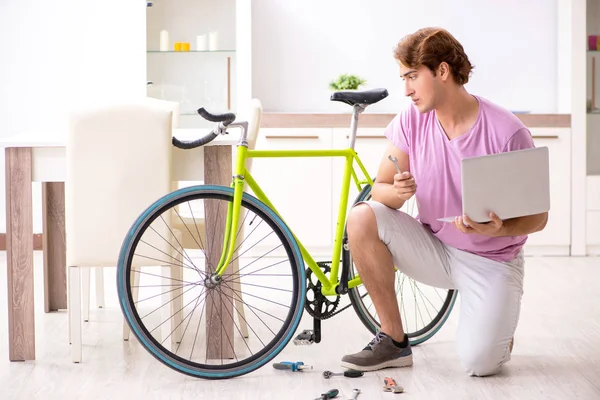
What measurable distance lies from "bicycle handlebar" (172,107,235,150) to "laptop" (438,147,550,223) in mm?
710

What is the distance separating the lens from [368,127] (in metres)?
5.03

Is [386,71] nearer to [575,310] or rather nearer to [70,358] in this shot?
[575,310]

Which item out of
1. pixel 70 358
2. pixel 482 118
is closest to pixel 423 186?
pixel 482 118

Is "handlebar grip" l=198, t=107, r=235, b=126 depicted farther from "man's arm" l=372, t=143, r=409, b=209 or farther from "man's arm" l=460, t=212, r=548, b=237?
"man's arm" l=460, t=212, r=548, b=237

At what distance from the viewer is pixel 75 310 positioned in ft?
9.29

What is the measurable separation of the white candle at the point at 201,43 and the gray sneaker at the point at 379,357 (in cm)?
286

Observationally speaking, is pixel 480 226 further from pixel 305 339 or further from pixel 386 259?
pixel 305 339

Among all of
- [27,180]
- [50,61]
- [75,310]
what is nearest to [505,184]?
[75,310]

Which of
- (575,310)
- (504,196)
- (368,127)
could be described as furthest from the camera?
(368,127)

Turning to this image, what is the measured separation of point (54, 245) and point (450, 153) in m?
1.69

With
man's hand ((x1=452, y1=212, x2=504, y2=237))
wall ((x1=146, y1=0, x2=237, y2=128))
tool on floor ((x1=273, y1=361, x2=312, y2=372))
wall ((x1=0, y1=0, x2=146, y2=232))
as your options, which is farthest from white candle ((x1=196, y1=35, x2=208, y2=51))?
man's hand ((x1=452, y1=212, x2=504, y2=237))

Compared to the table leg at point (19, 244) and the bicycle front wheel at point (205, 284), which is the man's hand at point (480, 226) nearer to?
the bicycle front wheel at point (205, 284)

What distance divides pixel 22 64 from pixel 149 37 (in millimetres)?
850

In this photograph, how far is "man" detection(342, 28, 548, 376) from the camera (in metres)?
2.64
